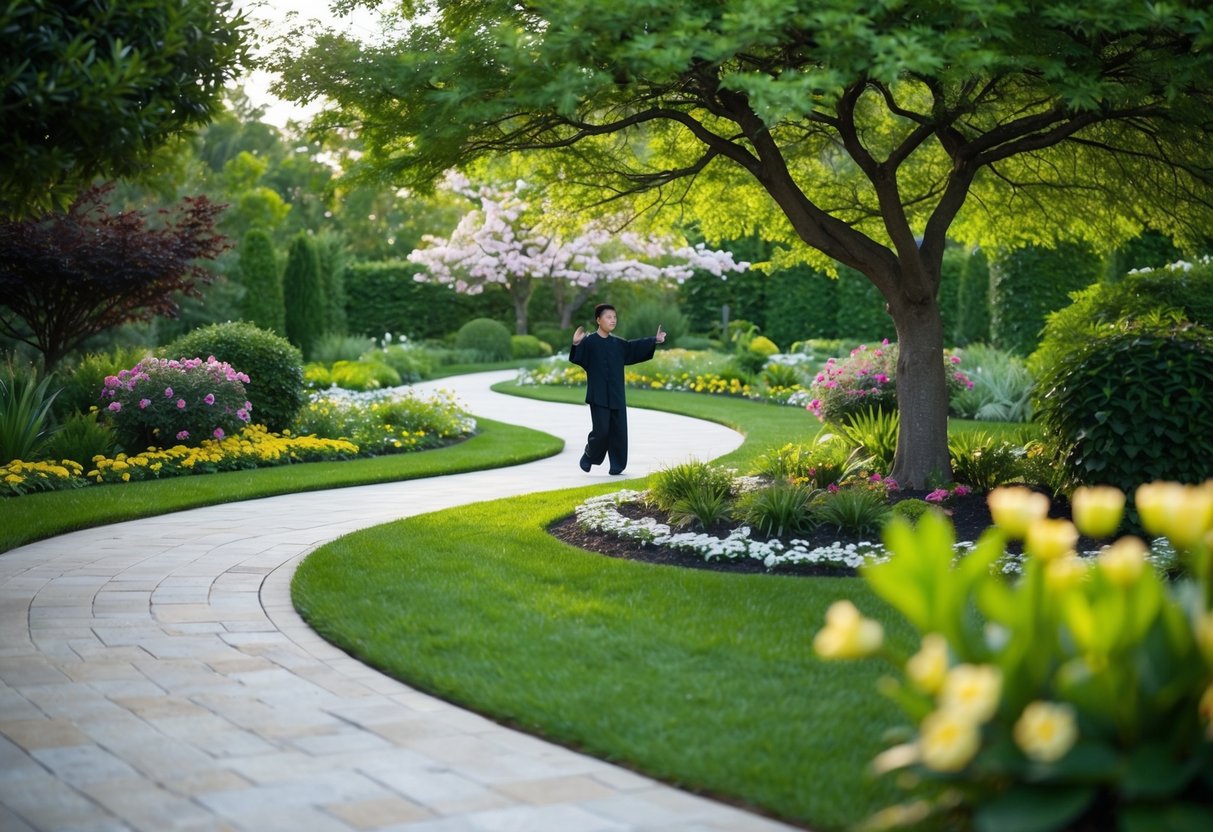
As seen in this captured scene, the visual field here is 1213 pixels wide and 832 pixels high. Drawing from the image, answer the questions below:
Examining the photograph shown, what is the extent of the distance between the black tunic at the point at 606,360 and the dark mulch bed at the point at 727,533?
8.83 ft

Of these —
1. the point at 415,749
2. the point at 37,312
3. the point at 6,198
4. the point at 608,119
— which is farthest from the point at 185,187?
the point at 415,749

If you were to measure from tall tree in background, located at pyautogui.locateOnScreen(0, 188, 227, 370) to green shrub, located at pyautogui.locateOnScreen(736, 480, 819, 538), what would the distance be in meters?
10.2

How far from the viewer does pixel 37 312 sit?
15766mm

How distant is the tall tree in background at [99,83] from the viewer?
431 centimetres

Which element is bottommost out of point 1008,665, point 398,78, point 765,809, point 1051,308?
point 765,809

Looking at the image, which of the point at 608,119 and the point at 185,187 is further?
the point at 185,187

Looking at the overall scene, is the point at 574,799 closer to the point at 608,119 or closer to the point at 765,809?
the point at 765,809

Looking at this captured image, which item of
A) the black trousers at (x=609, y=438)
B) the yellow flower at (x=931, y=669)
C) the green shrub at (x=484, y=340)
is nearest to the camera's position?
the yellow flower at (x=931, y=669)

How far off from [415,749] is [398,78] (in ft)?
14.5

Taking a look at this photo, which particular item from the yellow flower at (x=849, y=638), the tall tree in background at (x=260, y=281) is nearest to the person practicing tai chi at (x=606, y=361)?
the yellow flower at (x=849, y=638)

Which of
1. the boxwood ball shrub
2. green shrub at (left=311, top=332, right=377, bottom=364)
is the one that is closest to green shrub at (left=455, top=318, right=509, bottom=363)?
green shrub at (left=311, top=332, right=377, bottom=364)

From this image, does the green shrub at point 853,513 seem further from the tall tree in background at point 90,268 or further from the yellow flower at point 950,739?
the tall tree in background at point 90,268

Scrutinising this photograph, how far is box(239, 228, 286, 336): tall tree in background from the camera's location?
24719 millimetres

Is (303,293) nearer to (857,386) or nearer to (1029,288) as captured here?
(1029,288)
